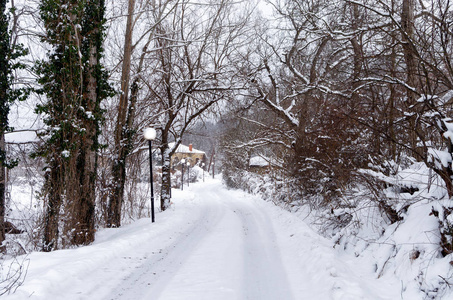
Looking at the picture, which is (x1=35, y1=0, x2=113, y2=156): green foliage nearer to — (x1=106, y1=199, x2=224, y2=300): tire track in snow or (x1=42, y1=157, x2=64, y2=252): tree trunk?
(x1=42, y1=157, x2=64, y2=252): tree trunk

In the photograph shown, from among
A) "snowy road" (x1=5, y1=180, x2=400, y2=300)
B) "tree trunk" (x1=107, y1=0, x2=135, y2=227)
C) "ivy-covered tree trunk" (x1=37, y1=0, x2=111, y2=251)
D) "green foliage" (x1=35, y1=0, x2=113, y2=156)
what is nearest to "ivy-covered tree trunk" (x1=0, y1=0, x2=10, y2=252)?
"green foliage" (x1=35, y1=0, x2=113, y2=156)

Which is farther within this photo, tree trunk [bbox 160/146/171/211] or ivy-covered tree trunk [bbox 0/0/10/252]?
tree trunk [bbox 160/146/171/211]

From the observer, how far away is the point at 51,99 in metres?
7.46

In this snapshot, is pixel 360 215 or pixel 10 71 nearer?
pixel 360 215

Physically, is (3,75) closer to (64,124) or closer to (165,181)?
(64,124)

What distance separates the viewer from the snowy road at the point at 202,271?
4.21 m

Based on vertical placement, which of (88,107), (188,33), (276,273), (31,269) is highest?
(188,33)

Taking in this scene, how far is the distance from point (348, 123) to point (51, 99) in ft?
24.2

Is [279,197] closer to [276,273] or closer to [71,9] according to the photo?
[276,273]

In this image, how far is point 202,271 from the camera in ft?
17.5

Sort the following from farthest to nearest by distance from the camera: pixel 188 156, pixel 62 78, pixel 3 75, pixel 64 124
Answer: pixel 188 156
pixel 3 75
pixel 62 78
pixel 64 124

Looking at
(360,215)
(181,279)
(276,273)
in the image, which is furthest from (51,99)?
(360,215)

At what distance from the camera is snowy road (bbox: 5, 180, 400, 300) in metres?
4.21

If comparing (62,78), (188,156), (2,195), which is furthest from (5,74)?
(188,156)
